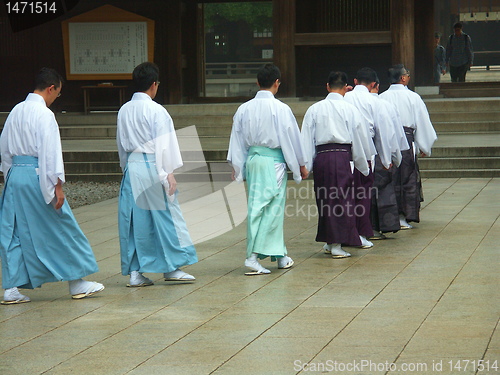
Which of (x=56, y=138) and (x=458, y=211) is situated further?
(x=458, y=211)

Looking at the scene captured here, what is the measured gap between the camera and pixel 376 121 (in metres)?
7.65

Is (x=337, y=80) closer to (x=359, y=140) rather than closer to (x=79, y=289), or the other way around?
(x=359, y=140)

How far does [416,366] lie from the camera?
4.08m

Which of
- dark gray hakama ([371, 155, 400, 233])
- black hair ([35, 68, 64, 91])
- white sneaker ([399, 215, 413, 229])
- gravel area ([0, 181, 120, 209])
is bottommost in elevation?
gravel area ([0, 181, 120, 209])

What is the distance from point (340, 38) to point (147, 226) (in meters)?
10.5

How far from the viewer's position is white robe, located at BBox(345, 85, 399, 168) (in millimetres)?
7598

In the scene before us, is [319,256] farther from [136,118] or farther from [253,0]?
[253,0]

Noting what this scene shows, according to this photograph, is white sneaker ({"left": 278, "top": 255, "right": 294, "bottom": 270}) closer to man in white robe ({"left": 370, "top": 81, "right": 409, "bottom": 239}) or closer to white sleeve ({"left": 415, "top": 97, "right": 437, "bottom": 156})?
man in white robe ({"left": 370, "top": 81, "right": 409, "bottom": 239})

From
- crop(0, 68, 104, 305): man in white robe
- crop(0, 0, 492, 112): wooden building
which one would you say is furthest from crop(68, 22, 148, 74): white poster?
crop(0, 68, 104, 305): man in white robe

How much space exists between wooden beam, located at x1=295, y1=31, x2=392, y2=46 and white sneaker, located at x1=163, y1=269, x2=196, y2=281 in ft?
33.4

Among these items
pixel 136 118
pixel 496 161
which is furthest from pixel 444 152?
pixel 136 118

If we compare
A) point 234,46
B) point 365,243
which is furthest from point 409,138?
point 234,46

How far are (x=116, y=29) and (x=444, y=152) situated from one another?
7.61 metres

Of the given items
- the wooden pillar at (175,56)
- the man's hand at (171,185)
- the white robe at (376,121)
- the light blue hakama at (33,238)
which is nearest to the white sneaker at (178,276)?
the man's hand at (171,185)
